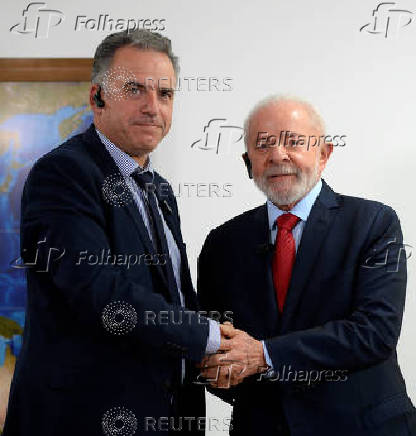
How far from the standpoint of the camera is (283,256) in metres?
1.79

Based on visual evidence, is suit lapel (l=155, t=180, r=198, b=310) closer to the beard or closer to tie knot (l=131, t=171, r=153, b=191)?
tie knot (l=131, t=171, r=153, b=191)

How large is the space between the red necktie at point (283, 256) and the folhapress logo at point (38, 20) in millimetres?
1486

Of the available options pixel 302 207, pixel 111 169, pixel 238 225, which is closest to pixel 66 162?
pixel 111 169

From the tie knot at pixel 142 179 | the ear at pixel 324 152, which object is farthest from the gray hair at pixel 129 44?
the ear at pixel 324 152

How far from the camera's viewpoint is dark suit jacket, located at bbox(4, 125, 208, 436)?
5.16 ft

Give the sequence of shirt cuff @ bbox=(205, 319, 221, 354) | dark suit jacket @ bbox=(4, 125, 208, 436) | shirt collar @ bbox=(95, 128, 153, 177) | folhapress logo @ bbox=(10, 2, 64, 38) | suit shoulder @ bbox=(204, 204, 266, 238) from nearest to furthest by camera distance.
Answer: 1. dark suit jacket @ bbox=(4, 125, 208, 436)
2. shirt cuff @ bbox=(205, 319, 221, 354)
3. shirt collar @ bbox=(95, 128, 153, 177)
4. suit shoulder @ bbox=(204, 204, 266, 238)
5. folhapress logo @ bbox=(10, 2, 64, 38)

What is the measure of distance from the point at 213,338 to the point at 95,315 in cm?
34

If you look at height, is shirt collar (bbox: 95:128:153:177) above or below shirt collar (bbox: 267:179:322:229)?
above

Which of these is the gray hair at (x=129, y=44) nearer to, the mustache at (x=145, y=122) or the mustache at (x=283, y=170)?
the mustache at (x=145, y=122)

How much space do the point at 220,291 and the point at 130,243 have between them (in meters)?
0.36

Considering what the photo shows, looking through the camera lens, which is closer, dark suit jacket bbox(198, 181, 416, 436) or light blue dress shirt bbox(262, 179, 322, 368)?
dark suit jacket bbox(198, 181, 416, 436)

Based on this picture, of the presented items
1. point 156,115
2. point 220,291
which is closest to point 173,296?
point 220,291

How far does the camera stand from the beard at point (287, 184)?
1837 mm

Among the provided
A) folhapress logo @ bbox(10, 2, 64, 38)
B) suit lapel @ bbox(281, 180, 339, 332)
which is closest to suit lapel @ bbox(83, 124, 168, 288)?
suit lapel @ bbox(281, 180, 339, 332)
